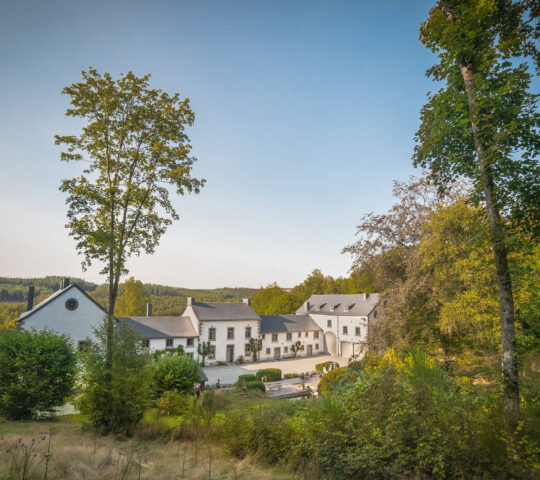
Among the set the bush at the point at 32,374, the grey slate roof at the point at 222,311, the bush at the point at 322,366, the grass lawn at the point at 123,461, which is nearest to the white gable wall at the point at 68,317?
the bush at the point at 32,374

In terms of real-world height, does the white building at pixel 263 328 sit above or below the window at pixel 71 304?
below

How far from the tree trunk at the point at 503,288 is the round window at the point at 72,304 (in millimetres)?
26555

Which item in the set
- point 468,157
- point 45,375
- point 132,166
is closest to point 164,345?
point 45,375

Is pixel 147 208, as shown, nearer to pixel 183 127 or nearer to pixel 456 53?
pixel 183 127

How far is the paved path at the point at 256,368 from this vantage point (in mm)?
30864

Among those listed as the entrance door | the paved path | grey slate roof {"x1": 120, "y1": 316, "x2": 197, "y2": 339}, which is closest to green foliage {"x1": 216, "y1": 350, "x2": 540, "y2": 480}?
the paved path

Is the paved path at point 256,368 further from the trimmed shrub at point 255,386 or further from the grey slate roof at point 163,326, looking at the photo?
the trimmed shrub at point 255,386

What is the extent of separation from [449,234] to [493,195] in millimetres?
9662

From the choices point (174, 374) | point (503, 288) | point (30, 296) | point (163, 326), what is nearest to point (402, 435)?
point (503, 288)

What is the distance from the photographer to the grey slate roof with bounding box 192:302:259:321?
123ft

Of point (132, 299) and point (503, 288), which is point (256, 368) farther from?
point (503, 288)

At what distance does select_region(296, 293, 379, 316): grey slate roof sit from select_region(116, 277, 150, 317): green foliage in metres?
27.1

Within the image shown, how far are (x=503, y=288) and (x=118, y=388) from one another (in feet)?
34.9

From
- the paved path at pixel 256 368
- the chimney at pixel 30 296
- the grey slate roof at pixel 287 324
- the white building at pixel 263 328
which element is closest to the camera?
the chimney at pixel 30 296
